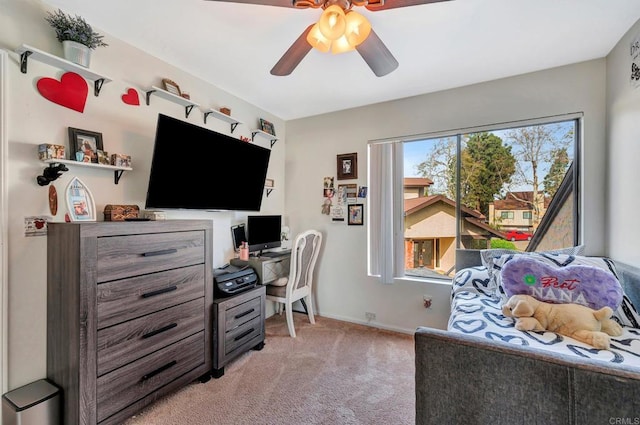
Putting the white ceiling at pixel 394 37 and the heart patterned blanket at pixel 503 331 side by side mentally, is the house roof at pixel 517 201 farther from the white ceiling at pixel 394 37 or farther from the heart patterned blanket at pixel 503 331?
the white ceiling at pixel 394 37

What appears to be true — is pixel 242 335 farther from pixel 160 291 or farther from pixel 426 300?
pixel 426 300

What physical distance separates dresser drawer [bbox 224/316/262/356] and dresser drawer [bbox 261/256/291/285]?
1.26ft

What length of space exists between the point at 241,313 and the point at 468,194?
2.43 metres

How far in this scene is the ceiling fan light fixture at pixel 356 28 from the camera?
4.62 feet

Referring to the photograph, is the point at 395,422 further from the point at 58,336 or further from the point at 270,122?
the point at 270,122

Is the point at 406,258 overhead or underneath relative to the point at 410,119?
underneath

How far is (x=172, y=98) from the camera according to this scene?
2.27 m

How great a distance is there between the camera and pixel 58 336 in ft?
5.09

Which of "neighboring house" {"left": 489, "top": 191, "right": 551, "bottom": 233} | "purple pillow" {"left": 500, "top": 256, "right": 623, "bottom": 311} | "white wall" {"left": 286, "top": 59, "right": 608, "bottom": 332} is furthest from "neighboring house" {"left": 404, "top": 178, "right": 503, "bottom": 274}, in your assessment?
"purple pillow" {"left": 500, "top": 256, "right": 623, "bottom": 311}

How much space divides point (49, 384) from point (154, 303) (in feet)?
2.13

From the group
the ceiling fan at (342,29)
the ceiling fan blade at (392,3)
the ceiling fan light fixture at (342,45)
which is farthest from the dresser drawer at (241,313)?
the ceiling fan blade at (392,3)

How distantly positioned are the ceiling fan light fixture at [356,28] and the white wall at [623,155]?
1.83 meters

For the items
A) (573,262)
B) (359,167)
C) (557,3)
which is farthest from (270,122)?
(573,262)

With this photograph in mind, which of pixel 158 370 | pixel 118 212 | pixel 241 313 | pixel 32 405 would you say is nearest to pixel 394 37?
pixel 118 212
